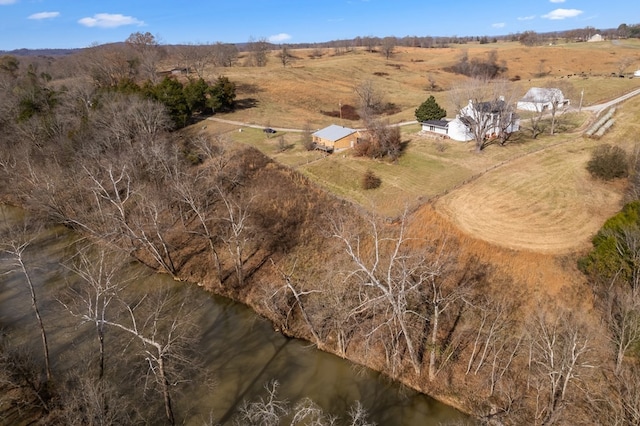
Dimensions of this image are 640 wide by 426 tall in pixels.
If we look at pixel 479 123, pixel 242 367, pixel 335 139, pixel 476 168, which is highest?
pixel 479 123

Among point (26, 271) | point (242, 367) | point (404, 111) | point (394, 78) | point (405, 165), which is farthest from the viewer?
point (394, 78)

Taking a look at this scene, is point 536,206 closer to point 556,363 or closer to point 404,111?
point 556,363

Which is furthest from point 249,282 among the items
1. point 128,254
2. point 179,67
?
point 179,67

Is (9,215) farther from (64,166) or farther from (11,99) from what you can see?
(11,99)

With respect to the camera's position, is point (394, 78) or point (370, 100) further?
point (394, 78)

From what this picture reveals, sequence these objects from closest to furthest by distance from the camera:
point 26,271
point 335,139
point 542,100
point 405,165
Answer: point 26,271
point 405,165
point 335,139
point 542,100

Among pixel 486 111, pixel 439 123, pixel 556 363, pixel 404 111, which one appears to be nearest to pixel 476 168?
pixel 486 111

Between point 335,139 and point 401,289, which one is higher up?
point 335,139
